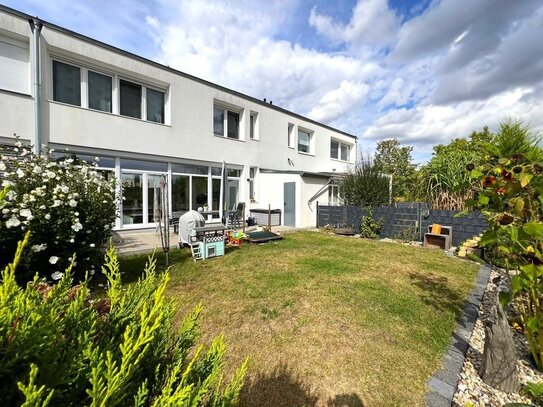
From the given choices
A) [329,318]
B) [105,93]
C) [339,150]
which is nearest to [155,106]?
[105,93]

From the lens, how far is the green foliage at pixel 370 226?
11.1 m

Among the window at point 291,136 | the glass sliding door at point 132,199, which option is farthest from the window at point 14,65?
the window at point 291,136

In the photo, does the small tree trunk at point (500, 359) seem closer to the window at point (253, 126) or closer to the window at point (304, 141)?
the window at point (253, 126)

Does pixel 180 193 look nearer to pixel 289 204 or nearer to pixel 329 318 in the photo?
pixel 289 204

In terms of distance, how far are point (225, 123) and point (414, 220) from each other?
33.4ft

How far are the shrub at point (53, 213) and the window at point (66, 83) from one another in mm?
5670

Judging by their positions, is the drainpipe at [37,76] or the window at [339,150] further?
the window at [339,150]

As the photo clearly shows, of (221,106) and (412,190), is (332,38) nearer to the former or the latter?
(221,106)

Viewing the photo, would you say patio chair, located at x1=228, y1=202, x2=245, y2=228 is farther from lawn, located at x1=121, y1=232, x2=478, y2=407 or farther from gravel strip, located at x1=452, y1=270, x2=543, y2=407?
gravel strip, located at x1=452, y1=270, x2=543, y2=407

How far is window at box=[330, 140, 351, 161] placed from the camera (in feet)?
70.8

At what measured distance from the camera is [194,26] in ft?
35.4

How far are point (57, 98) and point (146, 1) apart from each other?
4624 millimetres

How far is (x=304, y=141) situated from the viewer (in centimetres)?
1869

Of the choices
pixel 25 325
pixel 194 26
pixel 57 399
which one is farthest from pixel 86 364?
pixel 194 26
